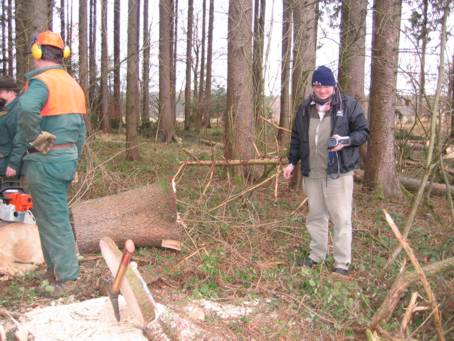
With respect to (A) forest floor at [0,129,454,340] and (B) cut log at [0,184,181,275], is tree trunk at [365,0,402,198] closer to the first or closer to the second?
(A) forest floor at [0,129,454,340]

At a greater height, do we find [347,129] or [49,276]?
[347,129]

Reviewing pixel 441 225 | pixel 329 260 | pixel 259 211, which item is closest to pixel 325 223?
pixel 329 260

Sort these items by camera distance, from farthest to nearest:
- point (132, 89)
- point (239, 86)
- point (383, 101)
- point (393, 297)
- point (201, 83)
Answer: point (201, 83) < point (132, 89) < point (239, 86) < point (383, 101) < point (393, 297)

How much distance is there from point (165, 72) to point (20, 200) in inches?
460

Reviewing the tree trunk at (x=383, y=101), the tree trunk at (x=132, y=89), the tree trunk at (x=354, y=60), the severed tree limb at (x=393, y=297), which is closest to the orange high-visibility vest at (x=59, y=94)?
the severed tree limb at (x=393, y=297)

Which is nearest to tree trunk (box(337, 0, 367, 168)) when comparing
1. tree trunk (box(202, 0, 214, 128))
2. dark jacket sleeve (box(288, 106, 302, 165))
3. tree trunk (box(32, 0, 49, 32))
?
dark jacket sleeve (box(288, 106, 302, 165))

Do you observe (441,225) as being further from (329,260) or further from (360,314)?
(360,314)

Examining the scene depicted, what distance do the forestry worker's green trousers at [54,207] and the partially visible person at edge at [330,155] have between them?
6.97 feet

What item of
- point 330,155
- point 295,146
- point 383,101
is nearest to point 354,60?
point 383,101

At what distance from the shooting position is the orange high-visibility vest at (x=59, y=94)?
12.7 feet

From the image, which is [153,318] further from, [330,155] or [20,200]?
[330,155]

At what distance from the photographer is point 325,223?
4.73 metres

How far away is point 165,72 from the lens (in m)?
15.6

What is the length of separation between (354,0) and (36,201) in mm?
6349
